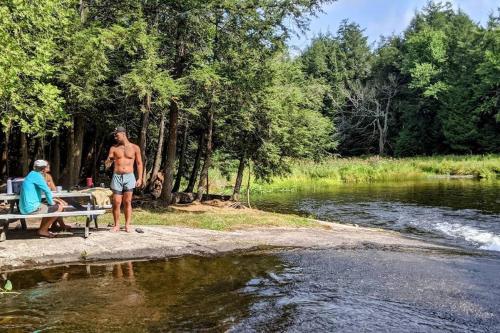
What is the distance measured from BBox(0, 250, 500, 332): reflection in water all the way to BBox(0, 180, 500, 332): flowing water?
1cm

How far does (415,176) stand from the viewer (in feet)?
136

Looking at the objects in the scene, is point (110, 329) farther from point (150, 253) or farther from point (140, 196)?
point (140, 196)

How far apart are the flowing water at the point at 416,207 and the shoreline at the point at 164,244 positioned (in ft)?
14.9

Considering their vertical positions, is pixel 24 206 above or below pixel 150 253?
above

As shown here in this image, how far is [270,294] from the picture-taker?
7.23 metres

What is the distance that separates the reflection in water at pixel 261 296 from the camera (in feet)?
19.6

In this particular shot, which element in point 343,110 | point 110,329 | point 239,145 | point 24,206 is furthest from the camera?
point 343,110

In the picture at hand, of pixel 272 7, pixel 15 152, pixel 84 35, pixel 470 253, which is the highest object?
pixel 272 7

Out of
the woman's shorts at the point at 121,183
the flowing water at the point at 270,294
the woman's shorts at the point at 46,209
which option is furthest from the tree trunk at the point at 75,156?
the flowing water at the point at 270,294

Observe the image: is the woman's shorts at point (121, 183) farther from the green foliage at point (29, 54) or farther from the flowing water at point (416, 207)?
the flowing water at point (416, 207)

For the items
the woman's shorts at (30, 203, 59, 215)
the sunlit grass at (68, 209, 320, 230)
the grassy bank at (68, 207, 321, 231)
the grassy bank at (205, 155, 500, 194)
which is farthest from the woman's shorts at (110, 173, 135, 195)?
the grassy bank at (205, 155, 500, 194)

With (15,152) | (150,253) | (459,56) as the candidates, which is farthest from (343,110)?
(150,253)

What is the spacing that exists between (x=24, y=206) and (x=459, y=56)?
58.9 meters

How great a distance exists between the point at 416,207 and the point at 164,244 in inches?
660
